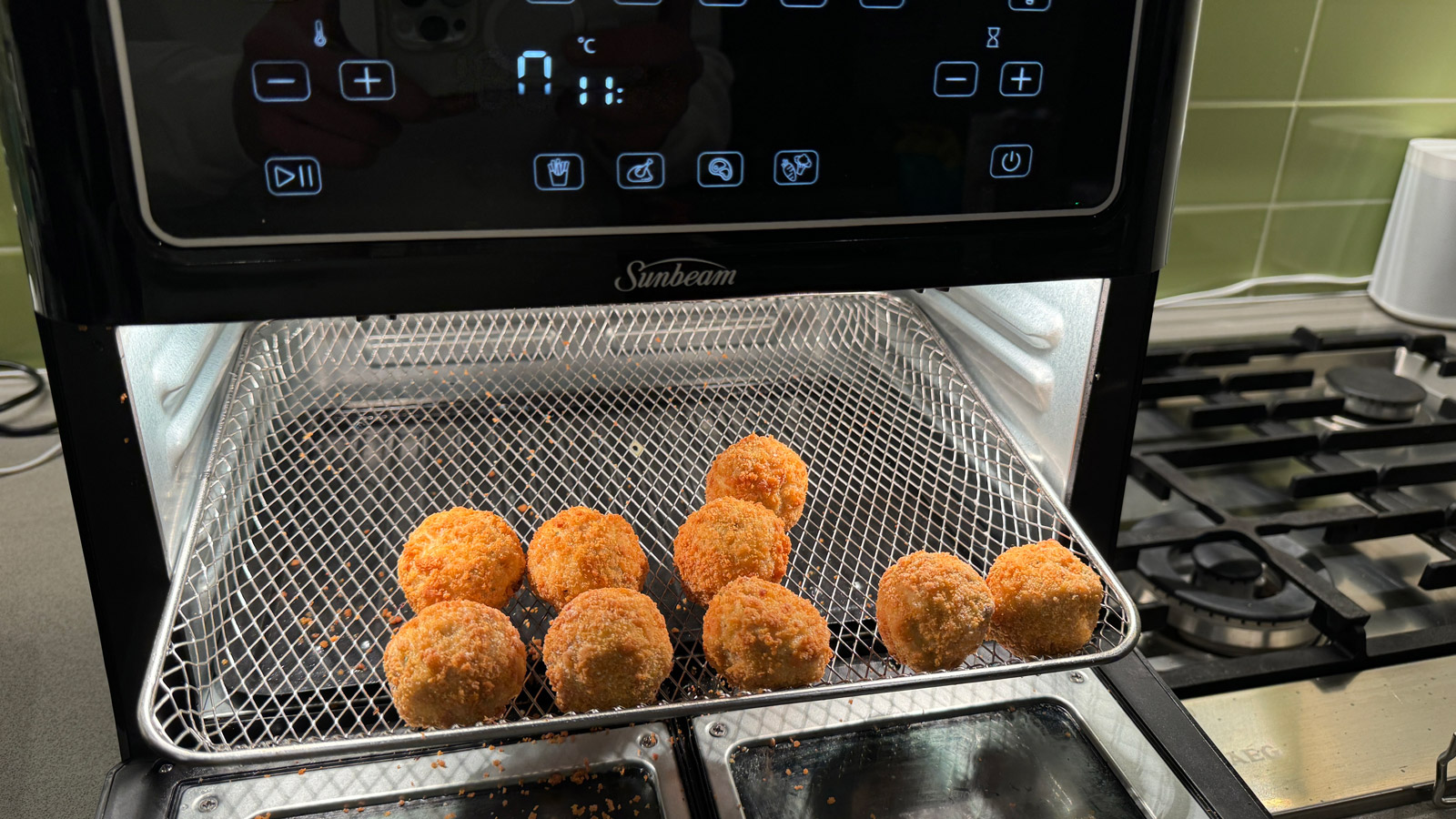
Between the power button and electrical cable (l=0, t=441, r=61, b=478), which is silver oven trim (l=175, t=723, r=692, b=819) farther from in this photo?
electrical cable (l=0, t=441, r=61, b=478)

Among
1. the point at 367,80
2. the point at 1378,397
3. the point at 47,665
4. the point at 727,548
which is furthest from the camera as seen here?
the point at 1378,397

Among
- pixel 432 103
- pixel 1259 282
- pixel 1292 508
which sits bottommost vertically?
pixel 1292 508

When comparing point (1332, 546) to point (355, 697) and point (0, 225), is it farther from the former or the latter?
point (0, 225)

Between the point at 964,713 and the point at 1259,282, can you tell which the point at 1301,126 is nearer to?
the point at 1259,282

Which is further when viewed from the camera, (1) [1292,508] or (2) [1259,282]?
(2) [1259,282]

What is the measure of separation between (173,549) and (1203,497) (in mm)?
1000

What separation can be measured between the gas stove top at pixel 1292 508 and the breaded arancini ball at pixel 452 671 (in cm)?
56

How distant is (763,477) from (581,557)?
16 cm

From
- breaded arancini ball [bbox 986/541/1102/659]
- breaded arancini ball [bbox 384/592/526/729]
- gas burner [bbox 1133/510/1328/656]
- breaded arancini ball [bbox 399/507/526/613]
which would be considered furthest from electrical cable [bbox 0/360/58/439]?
gas burner [bbox 1133/510/1328/656]

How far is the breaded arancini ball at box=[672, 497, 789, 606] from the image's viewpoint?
681 mm

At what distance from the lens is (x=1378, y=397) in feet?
4.37

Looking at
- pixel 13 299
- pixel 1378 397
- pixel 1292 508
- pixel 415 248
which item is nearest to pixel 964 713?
pixel 415 248

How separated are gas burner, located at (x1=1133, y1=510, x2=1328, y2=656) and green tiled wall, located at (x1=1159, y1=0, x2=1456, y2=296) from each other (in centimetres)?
69

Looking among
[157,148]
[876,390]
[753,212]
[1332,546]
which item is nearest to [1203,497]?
[1332,546]
